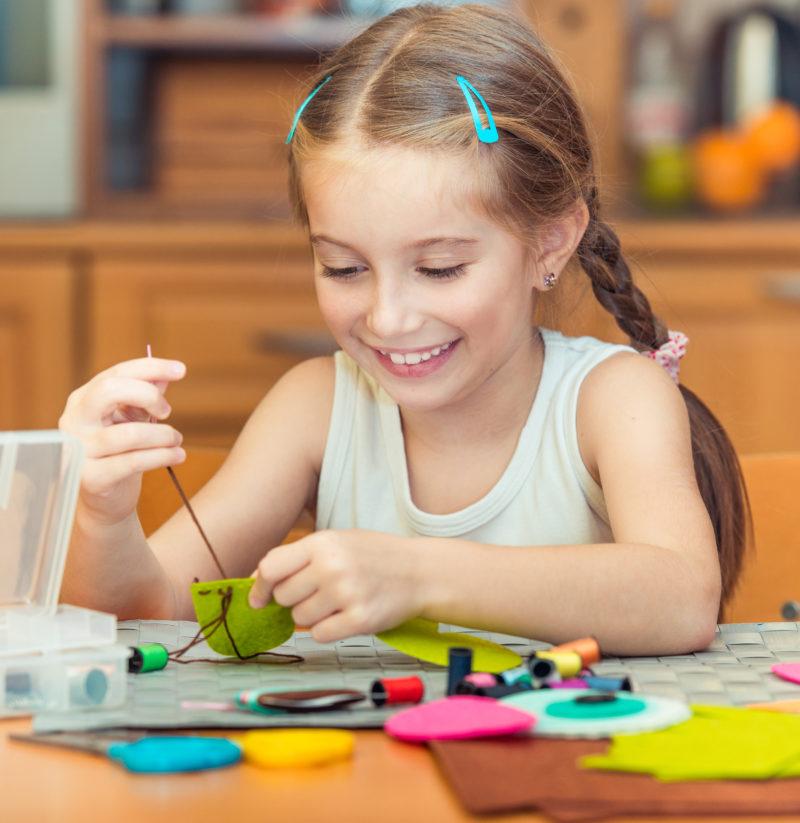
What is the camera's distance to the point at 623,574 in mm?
1009

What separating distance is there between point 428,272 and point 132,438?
0.89 ft

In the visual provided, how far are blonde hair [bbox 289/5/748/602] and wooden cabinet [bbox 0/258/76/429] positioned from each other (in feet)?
5.09

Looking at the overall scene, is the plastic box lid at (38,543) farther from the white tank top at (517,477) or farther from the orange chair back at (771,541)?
the orange chair back at (771,541)

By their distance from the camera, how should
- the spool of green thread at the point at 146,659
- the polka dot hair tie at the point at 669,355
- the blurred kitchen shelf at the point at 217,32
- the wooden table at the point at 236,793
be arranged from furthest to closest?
the blurred kitchen shelf at the point at 217,32
the polka dot hair tie at the point at 669,355
the spool of green thread at the point at 146,659
the wooden table at the point at 236,793

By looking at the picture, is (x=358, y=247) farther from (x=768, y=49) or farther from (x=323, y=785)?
(x=768, y=49)

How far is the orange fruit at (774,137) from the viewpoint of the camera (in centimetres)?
300

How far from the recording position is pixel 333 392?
4.66 ft

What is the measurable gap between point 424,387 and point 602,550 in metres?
0.26

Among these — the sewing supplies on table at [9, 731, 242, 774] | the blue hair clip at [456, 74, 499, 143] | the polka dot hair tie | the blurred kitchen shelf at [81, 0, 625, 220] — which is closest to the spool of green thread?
the sewing supplies on table at [9, 731, 242, 774]

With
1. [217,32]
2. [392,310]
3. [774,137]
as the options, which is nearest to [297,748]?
[392,310]

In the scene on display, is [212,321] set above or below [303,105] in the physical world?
below

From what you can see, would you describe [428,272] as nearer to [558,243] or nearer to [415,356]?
[415,356]

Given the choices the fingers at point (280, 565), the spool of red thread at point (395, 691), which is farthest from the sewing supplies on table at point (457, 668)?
the fingers at point (280, 565)

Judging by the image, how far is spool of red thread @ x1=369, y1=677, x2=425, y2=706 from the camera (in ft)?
2.56
